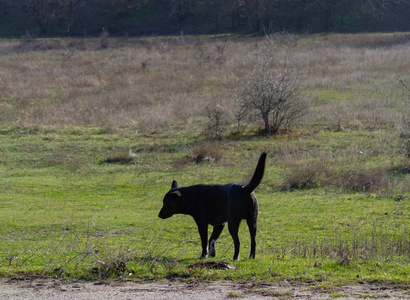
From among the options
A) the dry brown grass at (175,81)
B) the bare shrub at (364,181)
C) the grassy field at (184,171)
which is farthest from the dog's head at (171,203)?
the dry brown grass at (175,81)

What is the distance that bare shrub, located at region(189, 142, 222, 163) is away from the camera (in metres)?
20.0

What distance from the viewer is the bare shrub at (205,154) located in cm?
1995

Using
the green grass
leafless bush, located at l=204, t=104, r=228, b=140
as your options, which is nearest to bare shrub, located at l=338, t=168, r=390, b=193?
the green grass

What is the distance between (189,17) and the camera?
83.5 m

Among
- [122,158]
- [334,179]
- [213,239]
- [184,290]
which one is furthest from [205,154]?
[184,290]

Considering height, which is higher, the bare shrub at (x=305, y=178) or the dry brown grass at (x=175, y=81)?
the dry brown grass at (x=175, y=81)

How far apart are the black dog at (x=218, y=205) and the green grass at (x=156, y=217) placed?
0.50 meters

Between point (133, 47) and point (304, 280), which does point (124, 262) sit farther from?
point (133, 47)

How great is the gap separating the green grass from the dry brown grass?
10.6ft

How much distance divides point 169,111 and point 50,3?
6888cm

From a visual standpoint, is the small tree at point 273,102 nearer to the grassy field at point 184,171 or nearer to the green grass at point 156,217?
the grassy field at point 184,171

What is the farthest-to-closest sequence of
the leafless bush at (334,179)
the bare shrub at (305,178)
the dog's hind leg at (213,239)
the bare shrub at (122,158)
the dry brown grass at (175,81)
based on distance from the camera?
the dry brown grass at (175,81)
the bare shrub at (122,158)
the bare shrub at (305,178)
the leafless bush at (334,179)
the dog's hind leg at (213,239)

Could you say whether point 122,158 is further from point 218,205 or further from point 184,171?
point 218,205

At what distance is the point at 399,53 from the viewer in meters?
43.5
